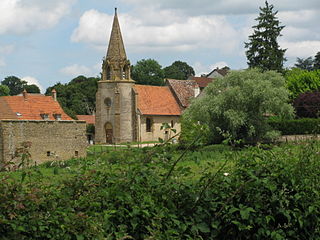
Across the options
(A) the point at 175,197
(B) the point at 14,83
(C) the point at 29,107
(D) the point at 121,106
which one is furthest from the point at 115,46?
(B) the point at 14,83

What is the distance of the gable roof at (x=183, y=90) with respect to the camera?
68.1m

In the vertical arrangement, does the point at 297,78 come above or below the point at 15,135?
above

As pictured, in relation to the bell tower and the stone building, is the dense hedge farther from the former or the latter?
the bell tower

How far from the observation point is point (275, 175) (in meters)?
6.23

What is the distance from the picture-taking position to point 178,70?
445ft

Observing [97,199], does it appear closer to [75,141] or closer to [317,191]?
Result: [317,191]

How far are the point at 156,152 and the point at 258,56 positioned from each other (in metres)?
60.5

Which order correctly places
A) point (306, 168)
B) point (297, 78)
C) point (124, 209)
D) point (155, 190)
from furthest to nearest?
1. point (297, 78)
2. point (306, 168)
3. point (155, 190)
4. point (124, 209)

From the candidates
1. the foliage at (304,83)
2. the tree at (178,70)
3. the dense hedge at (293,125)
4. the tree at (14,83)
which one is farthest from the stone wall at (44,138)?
the tree at (14,83)

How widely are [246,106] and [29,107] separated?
22.1 meters

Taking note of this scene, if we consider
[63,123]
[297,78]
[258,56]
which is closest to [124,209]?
[63,123]

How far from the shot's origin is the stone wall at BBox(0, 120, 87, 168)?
3316 cm

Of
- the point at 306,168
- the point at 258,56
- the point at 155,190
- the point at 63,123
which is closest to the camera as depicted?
the point at 155,190

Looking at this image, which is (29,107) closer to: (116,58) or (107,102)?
(116,58)
